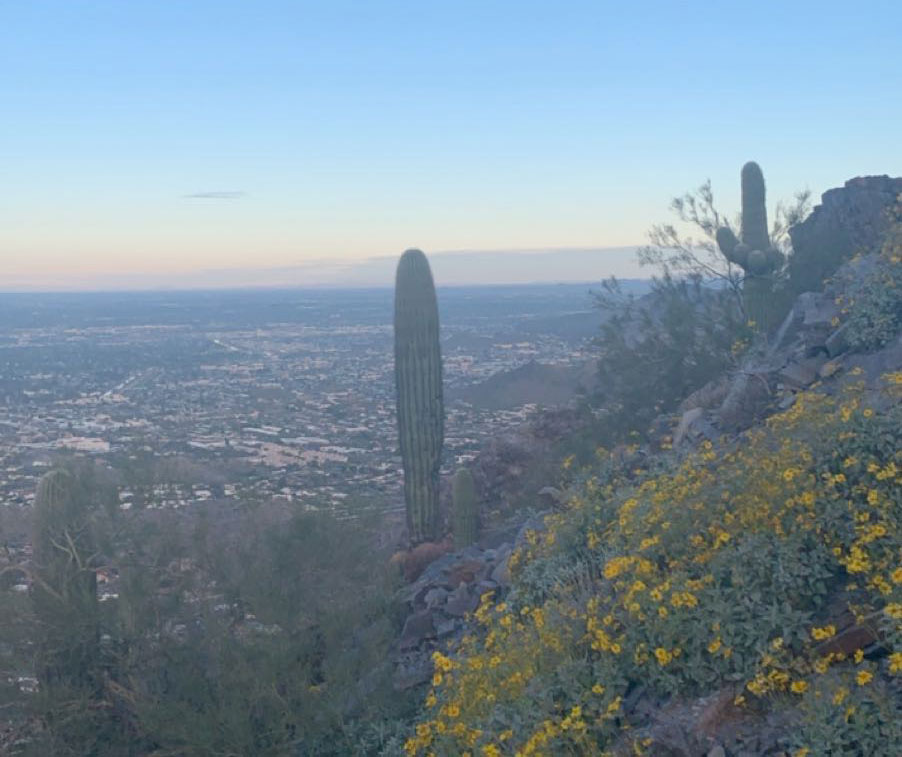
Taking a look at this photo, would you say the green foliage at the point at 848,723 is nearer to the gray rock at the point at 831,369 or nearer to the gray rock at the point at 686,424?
the gray rock at the point at 831,369

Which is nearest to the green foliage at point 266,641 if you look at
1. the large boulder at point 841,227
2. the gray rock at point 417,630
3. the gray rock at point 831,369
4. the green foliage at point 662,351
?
the gray rock at point 417,630

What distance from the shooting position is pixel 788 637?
4.38 m

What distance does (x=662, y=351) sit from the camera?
13578mm

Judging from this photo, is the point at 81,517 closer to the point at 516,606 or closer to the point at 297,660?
the point at 297,660

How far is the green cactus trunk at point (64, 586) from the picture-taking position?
766 centimetres

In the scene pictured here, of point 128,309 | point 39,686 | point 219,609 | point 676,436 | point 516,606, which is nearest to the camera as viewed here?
point 516,606

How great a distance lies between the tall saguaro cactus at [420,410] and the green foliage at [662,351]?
226 cm

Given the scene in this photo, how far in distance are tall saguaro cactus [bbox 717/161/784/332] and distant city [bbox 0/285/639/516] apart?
474cm

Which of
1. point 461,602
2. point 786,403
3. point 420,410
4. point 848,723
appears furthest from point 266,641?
point 420,410

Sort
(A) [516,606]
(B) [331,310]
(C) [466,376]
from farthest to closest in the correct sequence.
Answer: (B) [331,310] < (C) [466,376] < (A) [516,606]

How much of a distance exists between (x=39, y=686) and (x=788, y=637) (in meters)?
5.55

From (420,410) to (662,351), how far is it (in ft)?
11.0

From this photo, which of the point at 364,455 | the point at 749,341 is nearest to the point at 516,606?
the point at 749,341

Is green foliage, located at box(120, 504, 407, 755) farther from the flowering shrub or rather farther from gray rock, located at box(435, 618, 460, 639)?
the flowering shrub
